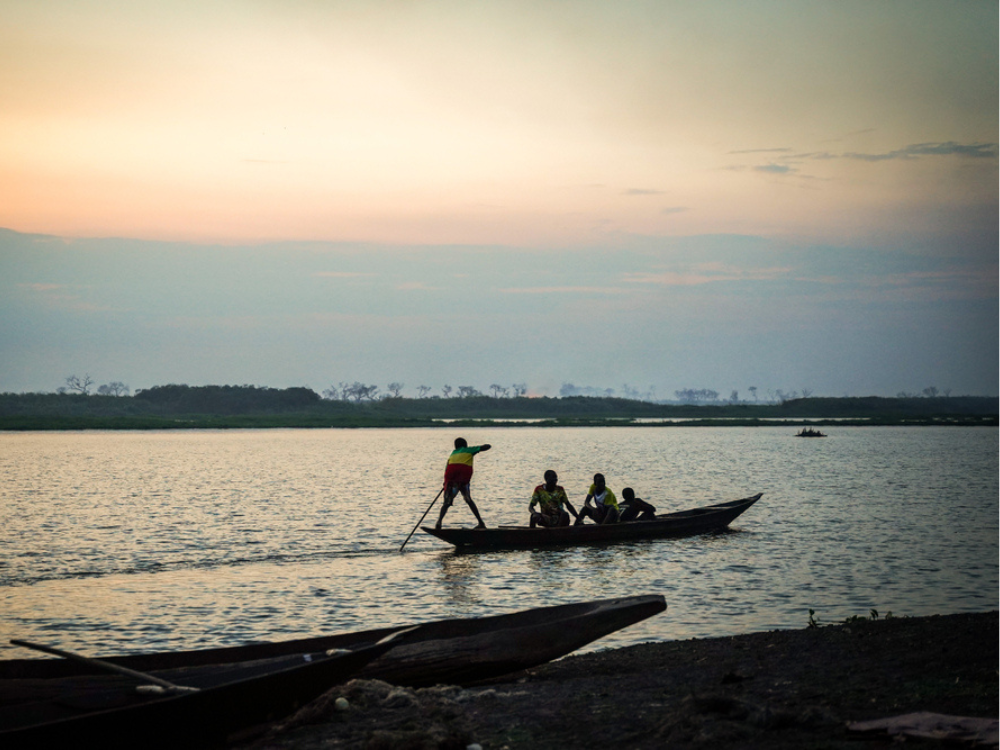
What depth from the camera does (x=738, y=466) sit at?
55.5m

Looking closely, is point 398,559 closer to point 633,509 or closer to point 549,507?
point 549,507

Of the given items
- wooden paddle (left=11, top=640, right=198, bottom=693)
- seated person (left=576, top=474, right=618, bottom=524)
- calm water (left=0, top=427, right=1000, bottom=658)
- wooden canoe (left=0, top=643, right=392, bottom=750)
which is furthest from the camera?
seated person (left=576, top=474, right=618, bottom=524)

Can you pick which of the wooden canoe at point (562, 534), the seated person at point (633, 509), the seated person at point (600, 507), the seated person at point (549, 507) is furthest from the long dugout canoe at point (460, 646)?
the seated person at point (633, 509)

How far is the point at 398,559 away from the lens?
64.7 ft

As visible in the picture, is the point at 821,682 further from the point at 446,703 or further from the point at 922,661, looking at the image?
the point at 446,703

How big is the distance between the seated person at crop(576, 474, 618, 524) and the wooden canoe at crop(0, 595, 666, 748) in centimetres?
1130

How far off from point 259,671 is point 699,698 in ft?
13.0

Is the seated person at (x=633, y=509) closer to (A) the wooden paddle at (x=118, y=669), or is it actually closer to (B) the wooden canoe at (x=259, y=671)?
(B) the wooden canoe at (x=259, y=671)

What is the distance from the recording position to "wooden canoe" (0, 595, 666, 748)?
6984 mm

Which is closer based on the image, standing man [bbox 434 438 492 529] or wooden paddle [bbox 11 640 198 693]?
wooden paddle [bbox 11 640 198 693]

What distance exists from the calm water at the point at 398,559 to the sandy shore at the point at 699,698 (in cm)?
234

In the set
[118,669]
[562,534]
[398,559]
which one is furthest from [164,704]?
[562,534]

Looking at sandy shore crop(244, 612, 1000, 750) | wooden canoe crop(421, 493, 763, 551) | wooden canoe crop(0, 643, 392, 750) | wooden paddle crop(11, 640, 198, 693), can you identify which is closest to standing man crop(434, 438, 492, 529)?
wooden canoe crop(421, 493, 763, 551)

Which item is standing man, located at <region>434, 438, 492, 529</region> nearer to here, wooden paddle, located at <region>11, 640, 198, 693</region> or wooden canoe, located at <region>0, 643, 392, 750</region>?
wooden canoe, located at <region>0, 643, 392, 750</region>
